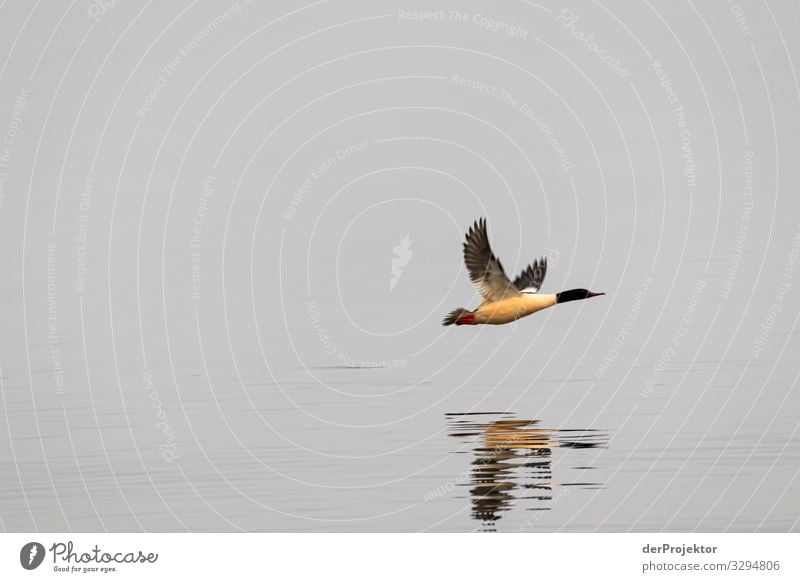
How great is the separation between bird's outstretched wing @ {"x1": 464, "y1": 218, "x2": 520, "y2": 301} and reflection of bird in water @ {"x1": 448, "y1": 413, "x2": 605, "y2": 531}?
2.41 meters

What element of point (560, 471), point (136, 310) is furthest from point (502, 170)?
point (560, 471)

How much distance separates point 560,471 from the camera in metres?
22.9

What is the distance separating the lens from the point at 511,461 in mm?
23531

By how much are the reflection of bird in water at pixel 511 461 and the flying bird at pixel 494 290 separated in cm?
236

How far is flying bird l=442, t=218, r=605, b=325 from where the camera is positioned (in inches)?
1103

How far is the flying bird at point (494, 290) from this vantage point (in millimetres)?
28016

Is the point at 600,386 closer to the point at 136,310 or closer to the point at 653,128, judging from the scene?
the point at 136,310

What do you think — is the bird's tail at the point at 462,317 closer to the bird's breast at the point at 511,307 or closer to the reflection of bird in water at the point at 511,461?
the bird's breast at the point at 511,307

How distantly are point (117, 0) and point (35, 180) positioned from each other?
39.7 feet

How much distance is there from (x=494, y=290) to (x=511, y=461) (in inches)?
226

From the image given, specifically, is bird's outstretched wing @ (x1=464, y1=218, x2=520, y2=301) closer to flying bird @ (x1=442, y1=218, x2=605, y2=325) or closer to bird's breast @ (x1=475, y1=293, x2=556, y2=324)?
flying bird @ (x1=442, y1=218, x2=605, y2=325)
